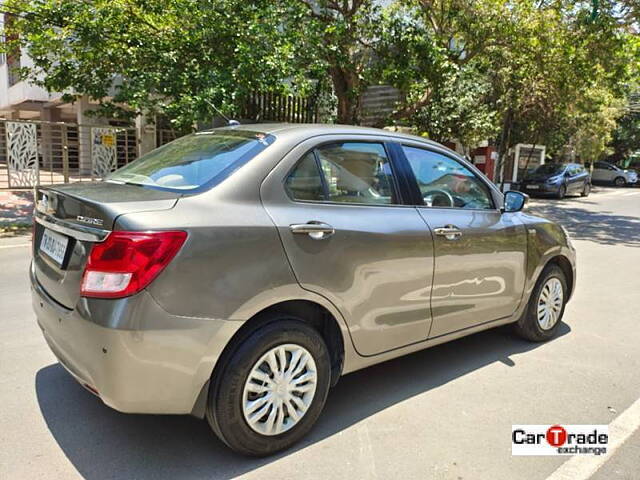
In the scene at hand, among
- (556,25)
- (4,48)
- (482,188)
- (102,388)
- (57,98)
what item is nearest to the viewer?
(102,388)

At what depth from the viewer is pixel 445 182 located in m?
3.71

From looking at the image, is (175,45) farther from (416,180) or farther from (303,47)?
(416,180)

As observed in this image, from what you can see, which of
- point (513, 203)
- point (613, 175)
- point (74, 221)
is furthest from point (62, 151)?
point (613, 175)

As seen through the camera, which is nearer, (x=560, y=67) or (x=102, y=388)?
(x=102, y=388)

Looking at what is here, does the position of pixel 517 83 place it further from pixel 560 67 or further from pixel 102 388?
pixel 102 388

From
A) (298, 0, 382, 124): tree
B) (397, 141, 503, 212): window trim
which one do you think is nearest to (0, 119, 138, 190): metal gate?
(298, 0, 382, 124): tree

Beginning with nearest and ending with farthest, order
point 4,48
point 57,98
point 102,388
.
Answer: point 102,388 < point 4,48 < point 57,98

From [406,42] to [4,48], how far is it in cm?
894

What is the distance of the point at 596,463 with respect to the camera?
108 inches

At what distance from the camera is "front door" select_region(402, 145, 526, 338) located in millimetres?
3432

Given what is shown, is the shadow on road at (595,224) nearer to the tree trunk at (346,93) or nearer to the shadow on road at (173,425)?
the tree trunk at (346,93)

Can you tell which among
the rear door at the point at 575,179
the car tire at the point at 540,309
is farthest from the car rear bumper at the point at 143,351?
the rear door at the point at 575,179

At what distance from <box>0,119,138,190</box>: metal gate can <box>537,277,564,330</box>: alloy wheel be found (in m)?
11.0

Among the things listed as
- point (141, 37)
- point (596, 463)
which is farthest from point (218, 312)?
point (141, 37)
